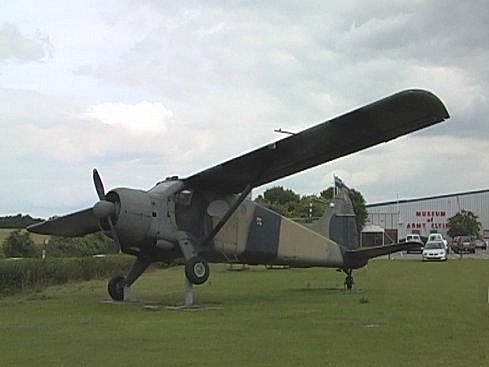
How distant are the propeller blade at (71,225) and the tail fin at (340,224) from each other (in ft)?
22.8

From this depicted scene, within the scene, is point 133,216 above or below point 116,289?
above

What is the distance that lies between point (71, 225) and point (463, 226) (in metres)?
92.4

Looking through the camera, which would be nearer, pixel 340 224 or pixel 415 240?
pixel 340 224

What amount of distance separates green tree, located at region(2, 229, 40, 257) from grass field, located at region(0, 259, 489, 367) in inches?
476

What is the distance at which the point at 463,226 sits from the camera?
108m

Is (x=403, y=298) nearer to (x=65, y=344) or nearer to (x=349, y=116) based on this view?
(x=349, y=116)

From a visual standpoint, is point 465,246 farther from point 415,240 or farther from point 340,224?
point 340,224

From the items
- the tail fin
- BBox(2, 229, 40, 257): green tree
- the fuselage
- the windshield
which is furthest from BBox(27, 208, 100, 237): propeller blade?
the windshield

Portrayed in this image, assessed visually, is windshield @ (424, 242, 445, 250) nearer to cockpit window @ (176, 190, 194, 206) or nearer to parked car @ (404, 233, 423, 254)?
parked car @ (404, 233, 423, 254)

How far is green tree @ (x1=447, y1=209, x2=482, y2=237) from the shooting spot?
10850 centimetres

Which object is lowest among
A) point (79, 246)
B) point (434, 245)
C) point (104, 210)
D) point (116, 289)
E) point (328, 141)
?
point (116, 289)

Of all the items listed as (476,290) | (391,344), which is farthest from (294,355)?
(476,290)

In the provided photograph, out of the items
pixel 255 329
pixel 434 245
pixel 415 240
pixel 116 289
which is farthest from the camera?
pixel 434 245

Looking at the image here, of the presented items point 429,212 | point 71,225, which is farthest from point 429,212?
point 71,225
